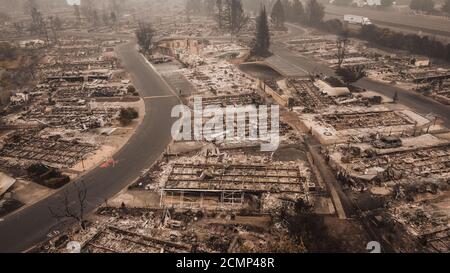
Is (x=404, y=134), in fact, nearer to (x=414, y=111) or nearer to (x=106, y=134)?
(x=414, y=111)

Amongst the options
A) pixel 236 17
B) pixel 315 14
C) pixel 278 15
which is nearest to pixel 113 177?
pixel 236 17

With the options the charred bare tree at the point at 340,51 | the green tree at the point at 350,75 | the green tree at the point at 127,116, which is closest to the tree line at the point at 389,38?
the charred bare tree at the point at 340,51

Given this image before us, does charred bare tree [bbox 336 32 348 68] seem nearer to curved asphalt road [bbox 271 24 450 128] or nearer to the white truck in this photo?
curved asphalt road [bbox 271 24 450 128]

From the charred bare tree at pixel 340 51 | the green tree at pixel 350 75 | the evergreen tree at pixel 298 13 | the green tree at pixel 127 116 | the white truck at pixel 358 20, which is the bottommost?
the green tree at pixel 127 116

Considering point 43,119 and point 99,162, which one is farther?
point 43,119

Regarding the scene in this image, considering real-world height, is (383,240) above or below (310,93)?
below

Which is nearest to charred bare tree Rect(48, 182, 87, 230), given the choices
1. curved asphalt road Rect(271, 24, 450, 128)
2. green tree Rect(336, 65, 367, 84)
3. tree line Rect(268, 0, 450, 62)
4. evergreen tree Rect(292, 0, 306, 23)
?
curved asphalt road Rect(271, 24, 450, 128)

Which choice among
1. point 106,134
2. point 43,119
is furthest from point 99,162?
point 43,119

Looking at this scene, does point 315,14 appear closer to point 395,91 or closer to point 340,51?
point 340,51

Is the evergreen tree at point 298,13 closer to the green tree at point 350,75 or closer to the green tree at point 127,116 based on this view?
the green tree at point 350,75
